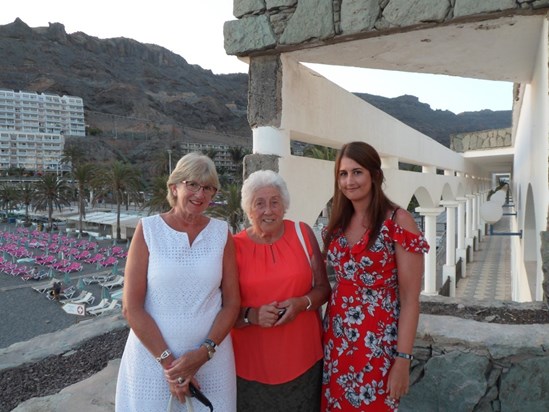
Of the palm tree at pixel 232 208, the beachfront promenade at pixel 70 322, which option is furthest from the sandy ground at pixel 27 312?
the palm tree at pixel 232 208

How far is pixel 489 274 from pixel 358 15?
1566 centimetres

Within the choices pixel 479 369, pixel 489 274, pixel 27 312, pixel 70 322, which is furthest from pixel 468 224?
pixel 479 369

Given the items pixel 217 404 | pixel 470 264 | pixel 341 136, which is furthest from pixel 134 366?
pixel 470 264

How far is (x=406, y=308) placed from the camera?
64.0 inches

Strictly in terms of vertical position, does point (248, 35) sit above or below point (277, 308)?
above

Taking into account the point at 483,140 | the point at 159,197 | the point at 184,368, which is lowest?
the point at 184,368

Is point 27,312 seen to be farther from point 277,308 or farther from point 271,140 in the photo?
point 277,308

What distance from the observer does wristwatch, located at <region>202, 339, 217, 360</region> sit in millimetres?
1601

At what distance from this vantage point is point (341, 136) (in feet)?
13.0

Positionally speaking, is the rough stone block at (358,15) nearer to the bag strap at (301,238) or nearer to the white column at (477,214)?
the bag strap at (301,238)

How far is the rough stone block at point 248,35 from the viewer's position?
291cm

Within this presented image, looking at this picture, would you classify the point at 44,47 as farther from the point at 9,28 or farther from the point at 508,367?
the point at 508,367

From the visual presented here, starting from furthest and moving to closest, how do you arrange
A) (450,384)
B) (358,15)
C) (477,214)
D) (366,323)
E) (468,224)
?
(477,214)
(468,224)
(358,15)
(450,384)
(366,323)

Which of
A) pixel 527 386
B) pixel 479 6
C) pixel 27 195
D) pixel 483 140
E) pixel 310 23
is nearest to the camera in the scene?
pixel 527 386
